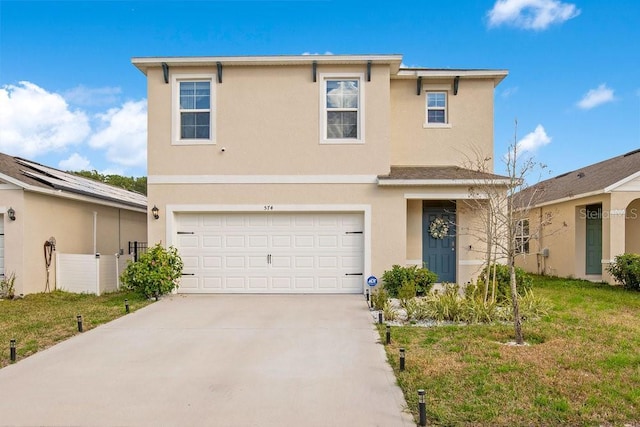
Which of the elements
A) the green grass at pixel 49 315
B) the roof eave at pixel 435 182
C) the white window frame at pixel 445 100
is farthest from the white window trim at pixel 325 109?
the green grass at pixel 49 315

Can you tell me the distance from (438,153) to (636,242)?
7880mm

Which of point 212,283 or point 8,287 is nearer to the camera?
point 8,287

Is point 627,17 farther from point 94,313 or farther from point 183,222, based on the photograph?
point 94,313

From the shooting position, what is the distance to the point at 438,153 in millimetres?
12867

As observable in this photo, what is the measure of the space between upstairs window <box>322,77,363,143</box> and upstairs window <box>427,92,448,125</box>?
2528 mm

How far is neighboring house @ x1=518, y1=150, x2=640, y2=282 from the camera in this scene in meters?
13.3

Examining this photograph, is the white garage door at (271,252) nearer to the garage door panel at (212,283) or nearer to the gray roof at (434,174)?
the garage door panel at (212,283)

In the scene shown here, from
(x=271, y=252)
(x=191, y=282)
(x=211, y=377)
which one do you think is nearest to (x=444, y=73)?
(x=271, y=252)

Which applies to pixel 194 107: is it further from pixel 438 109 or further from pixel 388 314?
pixel 388 314

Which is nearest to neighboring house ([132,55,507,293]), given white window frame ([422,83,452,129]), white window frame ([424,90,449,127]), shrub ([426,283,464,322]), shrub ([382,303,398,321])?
white window frame ([422,83,452,129])

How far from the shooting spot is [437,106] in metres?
13.0

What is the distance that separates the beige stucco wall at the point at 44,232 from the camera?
11570 millimetres

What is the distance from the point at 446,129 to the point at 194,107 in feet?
23.3

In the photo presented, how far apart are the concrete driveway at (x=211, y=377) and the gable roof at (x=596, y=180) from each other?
836cm
